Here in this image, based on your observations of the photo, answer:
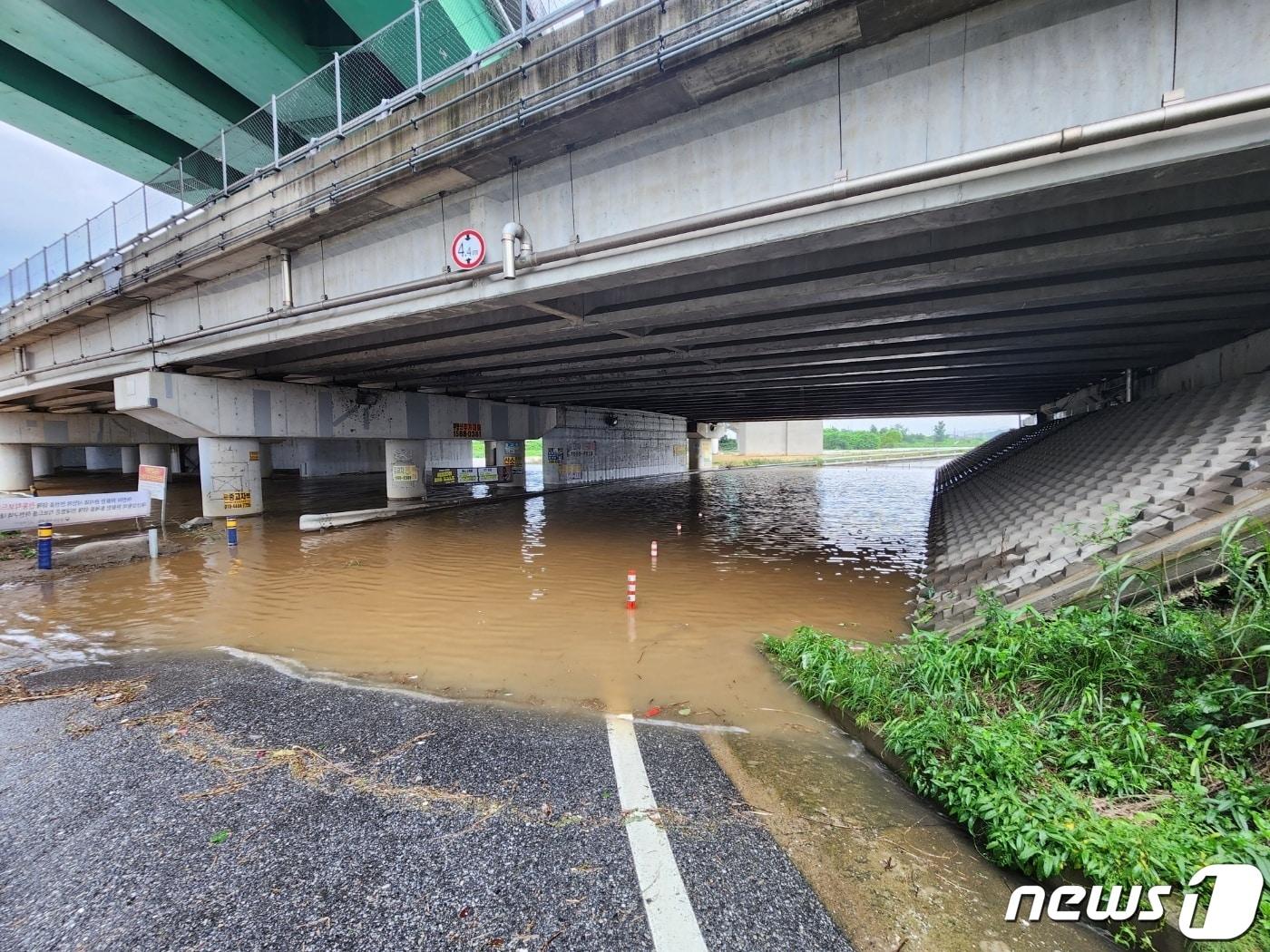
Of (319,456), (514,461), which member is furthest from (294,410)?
(319,456)

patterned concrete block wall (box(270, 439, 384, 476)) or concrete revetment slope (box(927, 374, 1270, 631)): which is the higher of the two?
patterned concrete block wall (box(270, 439, 384, 476))

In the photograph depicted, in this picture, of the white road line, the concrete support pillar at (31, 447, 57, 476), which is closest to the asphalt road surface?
the white road line

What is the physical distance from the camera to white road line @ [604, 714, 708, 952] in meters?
2.38

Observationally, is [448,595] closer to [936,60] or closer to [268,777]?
[268,777]

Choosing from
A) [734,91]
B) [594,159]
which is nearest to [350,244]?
[594,159]

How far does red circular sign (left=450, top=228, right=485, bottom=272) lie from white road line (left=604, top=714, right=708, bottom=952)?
731 centimetres

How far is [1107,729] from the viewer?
3246mm

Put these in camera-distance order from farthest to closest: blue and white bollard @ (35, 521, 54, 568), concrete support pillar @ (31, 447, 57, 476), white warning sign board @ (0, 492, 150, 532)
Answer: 1. concrete support pillar @ (31, 447, 57, 476)
2. white warning sign board @ (0, 492, 150, 532)
3. blue and white bollard @ (35, 521, 54, 568)

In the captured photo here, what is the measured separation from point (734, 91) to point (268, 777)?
818 centimetres

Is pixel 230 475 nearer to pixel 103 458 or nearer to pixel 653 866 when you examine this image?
pixel 653 866

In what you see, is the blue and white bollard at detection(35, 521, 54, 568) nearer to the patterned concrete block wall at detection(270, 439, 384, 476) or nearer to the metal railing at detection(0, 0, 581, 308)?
the metal railing at detection(0, 0, 581, 308)

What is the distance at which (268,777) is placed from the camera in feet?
11.8

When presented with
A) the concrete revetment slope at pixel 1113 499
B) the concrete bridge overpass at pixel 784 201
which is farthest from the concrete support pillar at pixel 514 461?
the concrete revetment slope at pixel 1113 499

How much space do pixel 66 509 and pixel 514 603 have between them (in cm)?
1217
